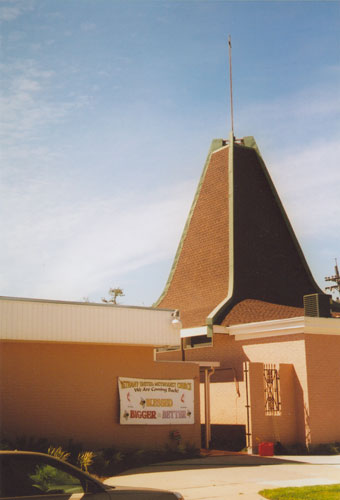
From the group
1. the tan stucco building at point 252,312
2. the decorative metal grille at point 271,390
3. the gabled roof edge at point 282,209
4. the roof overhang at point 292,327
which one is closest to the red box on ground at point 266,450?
the tan stucco building at point 252,312

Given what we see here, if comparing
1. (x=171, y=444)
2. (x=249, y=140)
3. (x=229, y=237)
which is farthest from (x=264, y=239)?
(x=171, y=444)

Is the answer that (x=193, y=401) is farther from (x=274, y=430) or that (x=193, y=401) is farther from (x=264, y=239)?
(x=264, y=239)

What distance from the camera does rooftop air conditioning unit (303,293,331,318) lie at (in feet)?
72.9

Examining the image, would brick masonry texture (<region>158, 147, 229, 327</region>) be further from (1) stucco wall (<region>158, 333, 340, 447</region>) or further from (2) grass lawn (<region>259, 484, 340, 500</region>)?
(2) grass lawn (<region>259, 484, 340, 500</region>)

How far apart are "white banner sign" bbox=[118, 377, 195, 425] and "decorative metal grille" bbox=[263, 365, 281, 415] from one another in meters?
2.97

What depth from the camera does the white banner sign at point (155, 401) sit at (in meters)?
18.4

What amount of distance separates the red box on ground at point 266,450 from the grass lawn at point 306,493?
279 inches

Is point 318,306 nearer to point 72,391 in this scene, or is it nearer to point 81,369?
point 81,369

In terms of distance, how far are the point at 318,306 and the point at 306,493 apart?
11315mm

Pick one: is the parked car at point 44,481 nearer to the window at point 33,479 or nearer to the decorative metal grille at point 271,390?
the window at point 33,479

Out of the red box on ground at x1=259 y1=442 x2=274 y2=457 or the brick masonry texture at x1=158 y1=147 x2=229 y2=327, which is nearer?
the red box on ground at x1=259 y1=442 x2=274 y2=457

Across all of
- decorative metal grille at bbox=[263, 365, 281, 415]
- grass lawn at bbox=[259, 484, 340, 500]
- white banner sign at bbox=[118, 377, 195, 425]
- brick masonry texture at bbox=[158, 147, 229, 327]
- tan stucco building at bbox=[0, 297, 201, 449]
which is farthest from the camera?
brick masonry texture at bbox=[158, 147, 229, 327]

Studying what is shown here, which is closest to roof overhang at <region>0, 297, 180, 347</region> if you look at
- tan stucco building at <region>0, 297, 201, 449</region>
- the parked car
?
tan stucco building at <region>0, 297, 201, 449</region>

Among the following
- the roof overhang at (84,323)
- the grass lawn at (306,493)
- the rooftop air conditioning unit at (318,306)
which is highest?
the rooftop air conditioning unit at (318,306)
